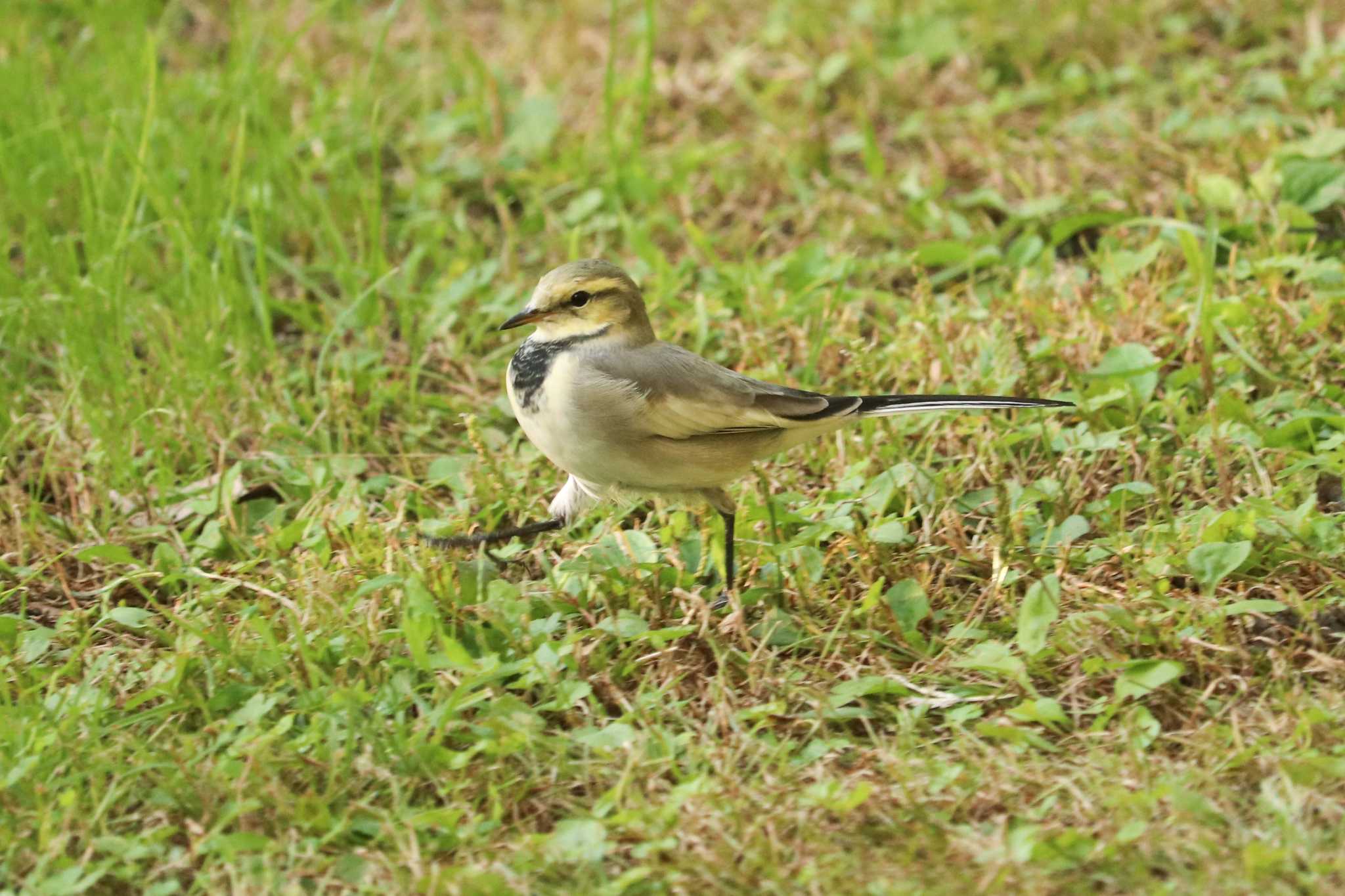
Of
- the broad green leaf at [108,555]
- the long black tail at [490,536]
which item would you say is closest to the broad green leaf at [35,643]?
the broad green leaf at [108,555]

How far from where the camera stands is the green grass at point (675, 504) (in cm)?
337

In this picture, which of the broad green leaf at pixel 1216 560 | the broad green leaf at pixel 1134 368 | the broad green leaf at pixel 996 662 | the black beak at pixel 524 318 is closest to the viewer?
the broad green leaf at pixel 996 662

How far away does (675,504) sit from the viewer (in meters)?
4.50

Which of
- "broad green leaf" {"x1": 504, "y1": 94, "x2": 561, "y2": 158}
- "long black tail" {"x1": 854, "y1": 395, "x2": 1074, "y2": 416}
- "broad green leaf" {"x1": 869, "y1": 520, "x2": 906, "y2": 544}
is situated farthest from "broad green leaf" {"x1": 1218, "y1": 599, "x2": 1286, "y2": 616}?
"broad green leaf" {"x1": 504, "y1": 94, "x2": 561, "y2": 158}

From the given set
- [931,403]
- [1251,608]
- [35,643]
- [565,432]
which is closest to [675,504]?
[565,432]

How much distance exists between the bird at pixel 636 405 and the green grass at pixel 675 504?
20 cm

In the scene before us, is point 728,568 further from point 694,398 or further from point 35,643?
point 35,643

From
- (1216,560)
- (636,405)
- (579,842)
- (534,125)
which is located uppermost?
(534,125)

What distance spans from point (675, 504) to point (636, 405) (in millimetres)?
568

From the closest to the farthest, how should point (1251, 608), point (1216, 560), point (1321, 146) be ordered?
point (1251, 608)
point (1216, 560)
point (1321, 146)

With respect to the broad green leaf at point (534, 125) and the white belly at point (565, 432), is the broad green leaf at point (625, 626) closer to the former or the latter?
the white belly at point (565, 432)

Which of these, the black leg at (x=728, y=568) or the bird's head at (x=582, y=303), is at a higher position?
the bird's head at (x=582, y=303)

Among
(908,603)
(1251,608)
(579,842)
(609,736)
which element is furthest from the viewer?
(908,603)

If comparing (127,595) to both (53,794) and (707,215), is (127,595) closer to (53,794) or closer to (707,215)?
(53,794)
